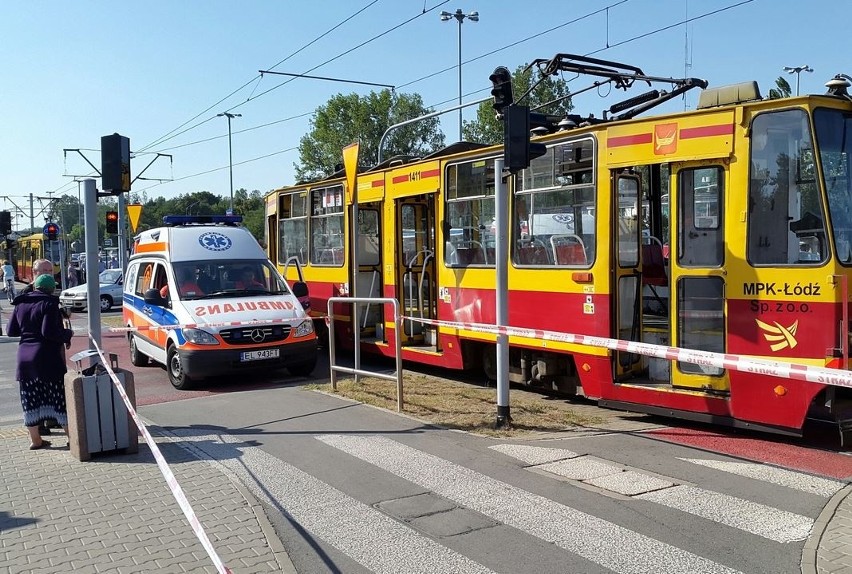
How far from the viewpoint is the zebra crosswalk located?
4.87m

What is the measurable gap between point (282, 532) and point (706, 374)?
4585 mm

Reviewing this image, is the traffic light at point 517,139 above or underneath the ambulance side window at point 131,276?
above

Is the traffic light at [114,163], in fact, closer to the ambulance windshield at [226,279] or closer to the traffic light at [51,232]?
the ambulance windshield at [226,279]

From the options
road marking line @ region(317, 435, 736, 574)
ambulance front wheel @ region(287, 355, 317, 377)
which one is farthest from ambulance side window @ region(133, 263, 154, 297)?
road marking line @ region(317, 435, 736, 574)

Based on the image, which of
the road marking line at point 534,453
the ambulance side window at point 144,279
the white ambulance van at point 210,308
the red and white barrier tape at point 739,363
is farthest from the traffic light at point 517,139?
the ambulance side window at point 144,279

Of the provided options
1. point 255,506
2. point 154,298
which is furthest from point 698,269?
point 154,298

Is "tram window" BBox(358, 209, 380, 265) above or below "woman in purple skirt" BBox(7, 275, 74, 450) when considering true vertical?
above

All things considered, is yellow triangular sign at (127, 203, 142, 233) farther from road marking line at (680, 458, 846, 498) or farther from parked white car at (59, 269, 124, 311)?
road marking line at (680, 458, 846, 498)

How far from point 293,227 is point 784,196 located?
34.5 ft

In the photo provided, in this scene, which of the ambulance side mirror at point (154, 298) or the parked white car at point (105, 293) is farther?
the parked white car at point (105, 293)

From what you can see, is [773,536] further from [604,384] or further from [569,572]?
[604,384]

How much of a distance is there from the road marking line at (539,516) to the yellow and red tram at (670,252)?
105 inches

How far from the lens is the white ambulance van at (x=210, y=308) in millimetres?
11297

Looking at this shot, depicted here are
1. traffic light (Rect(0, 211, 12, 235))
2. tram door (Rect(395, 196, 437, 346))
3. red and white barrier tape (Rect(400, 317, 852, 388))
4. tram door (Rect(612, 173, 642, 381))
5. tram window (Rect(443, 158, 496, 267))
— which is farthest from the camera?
traffic light (Rect(0, 211, 12, 235))
